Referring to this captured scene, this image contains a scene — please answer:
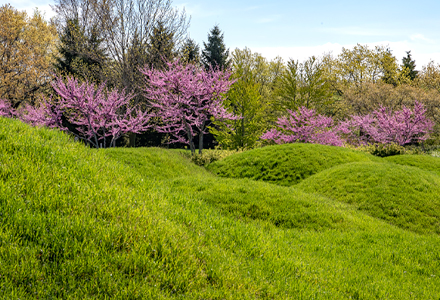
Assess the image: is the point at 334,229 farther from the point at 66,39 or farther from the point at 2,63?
the point at 2,63

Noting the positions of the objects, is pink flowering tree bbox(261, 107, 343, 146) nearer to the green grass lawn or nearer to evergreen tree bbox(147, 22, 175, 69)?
evergreen tree bbox(147, 22, 175, 69)

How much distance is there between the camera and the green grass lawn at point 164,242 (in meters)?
3.62

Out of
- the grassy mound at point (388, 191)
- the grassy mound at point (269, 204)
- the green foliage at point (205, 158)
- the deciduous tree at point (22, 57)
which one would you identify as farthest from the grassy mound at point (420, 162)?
the deciduous tree at point (22, 57)

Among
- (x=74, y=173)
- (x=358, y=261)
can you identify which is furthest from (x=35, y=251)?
(x=358, y=261)

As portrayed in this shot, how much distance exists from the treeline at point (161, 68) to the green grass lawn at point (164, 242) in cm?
1771

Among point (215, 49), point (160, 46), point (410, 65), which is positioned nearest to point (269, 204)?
point (160, 46)

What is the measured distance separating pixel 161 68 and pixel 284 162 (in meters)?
16.2

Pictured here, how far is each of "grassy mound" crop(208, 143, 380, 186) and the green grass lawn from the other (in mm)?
7219

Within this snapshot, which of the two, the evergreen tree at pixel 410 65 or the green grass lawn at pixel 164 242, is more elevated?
the evergreen tree at pixel 410 65

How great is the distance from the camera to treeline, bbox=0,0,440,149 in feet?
87.5

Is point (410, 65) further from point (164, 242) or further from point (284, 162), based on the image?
point (164, 242)

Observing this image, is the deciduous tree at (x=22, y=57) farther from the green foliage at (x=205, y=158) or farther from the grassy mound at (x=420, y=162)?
the grassy mound at (x=420, y=162)

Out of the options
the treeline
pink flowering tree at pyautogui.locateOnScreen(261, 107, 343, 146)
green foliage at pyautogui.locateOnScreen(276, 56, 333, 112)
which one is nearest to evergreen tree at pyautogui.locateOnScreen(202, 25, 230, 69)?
the treeline

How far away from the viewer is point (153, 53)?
27.5m
